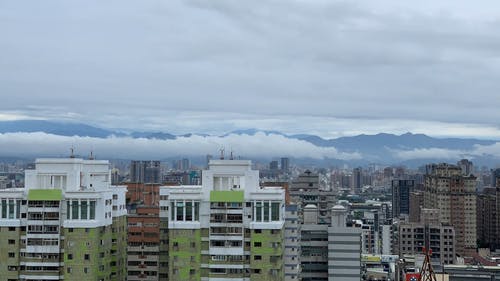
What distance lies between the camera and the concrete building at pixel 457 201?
46.5 m

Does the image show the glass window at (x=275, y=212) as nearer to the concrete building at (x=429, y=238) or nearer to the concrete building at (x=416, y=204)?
the concrete building at (x=429, y=238)

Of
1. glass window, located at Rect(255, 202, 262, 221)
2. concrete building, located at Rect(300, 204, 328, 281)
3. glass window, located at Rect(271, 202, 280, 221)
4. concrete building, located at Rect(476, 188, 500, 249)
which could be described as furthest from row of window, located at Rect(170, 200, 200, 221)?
concrete building, located at Rect(476, 188, 500, 249)

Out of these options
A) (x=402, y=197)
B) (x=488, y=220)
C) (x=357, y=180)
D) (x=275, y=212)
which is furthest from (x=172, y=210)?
(x=357, y=180)

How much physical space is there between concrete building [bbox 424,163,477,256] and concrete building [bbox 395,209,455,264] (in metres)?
5.51

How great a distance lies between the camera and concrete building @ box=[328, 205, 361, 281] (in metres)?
23.5

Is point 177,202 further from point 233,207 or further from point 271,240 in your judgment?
point 271,240

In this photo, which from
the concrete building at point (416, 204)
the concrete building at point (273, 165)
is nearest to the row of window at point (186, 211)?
the concrete building at point (273, 165)

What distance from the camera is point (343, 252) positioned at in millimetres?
23719

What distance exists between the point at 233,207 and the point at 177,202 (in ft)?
4.80

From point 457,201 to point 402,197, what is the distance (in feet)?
56.0

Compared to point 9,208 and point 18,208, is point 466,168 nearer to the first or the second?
point 18,208

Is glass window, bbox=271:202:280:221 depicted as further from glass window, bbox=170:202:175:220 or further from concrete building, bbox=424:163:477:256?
concrete building, bbox=424:163:477:256

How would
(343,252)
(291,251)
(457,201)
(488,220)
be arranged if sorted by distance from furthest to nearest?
(488,220), (457,201), (343,252), (291,251)

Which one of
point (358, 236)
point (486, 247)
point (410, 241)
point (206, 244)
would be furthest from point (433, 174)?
point (206, 244)
